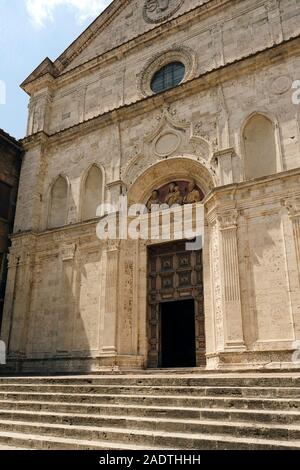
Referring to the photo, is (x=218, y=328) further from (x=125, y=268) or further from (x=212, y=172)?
(x=212, y=172)

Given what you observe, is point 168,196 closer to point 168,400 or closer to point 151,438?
point 168,400

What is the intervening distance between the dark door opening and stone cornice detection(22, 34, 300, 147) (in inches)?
266

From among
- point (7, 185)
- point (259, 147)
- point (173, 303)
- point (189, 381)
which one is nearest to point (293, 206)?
point (259, 147)

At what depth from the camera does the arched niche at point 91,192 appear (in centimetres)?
1423

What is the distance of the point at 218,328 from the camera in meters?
10.5

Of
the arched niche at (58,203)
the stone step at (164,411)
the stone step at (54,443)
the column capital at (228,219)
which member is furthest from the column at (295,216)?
the arched niche at (58,203)

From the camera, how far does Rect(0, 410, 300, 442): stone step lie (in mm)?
5059

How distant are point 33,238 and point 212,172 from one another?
6.89m

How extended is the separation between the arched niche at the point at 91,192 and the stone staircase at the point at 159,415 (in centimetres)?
709

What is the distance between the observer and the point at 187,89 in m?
13.2

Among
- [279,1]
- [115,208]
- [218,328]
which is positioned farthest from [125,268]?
[279,1]

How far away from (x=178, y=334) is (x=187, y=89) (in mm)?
8061

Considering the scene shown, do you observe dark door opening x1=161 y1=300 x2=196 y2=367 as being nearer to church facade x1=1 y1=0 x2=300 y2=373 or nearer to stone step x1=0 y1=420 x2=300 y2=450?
church facade x1=1 y1=0 x2=300 y2=373
